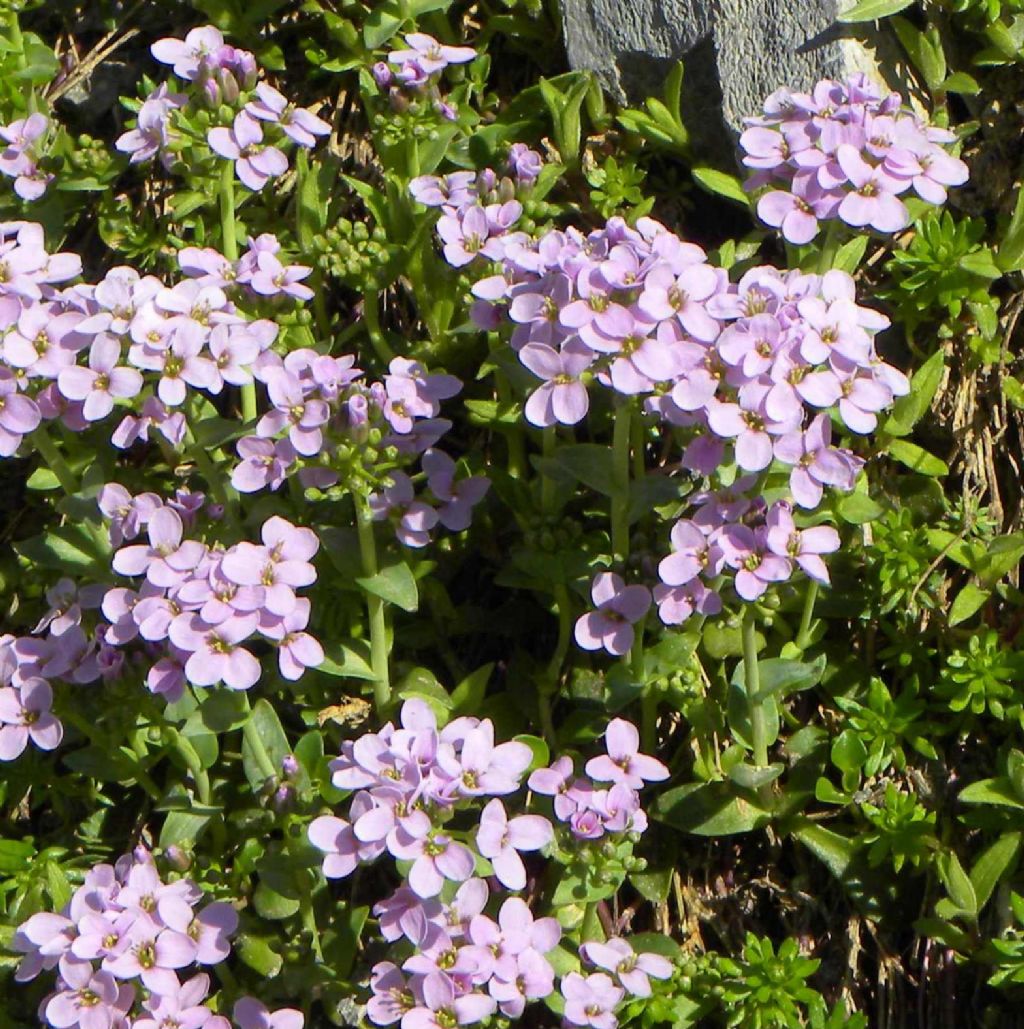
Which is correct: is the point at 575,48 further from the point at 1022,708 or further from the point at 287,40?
the point at 1022,708

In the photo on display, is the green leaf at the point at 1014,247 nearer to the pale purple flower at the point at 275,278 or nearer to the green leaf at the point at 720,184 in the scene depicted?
the green leaf at the point at 720,184

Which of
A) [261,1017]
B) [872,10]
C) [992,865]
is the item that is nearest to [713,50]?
[872,10]

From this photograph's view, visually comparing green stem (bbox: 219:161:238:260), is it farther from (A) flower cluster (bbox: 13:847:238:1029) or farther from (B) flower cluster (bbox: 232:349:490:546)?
(A) flower cluster (bbox: 13:847:238:1029)

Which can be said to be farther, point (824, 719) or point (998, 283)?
point (998, 283)

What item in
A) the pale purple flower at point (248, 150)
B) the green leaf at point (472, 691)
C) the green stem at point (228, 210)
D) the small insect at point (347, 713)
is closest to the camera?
the green leaf at point (472, 691)

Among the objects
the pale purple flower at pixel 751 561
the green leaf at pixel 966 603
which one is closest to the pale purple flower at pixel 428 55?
the pale purple flower at pixel 751 561

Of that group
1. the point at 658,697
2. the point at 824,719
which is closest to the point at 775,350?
the point at 658,697

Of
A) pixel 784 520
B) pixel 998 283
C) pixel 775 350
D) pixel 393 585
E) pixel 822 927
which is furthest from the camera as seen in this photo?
pixel 998 283
